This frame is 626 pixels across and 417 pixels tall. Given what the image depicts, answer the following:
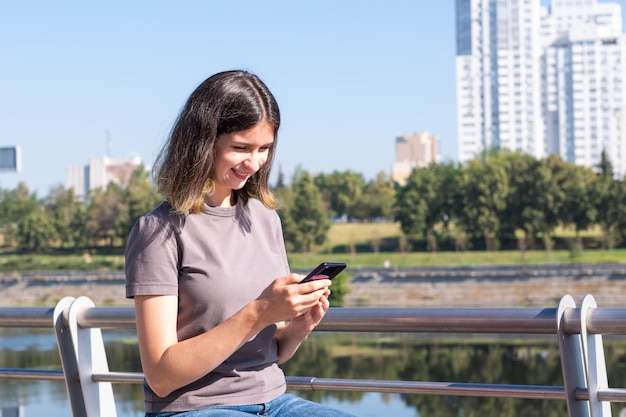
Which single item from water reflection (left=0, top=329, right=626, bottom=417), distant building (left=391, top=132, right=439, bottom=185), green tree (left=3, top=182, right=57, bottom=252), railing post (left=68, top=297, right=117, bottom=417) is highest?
distant building (left=391, top=132, right=439, bottom=185)

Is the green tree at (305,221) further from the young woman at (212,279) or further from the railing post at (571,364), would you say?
the young woman at (212,279)

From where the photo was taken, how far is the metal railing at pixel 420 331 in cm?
179

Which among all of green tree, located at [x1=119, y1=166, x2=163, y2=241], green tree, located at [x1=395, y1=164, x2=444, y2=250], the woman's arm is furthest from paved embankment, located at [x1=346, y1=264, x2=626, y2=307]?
the woman's arm

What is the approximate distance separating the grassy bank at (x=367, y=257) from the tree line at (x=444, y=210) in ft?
3.45

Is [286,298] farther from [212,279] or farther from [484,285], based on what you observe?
[484,285]

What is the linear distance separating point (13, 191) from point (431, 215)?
1210 inches

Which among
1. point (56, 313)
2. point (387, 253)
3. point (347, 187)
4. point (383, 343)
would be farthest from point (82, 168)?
point (56, 313)

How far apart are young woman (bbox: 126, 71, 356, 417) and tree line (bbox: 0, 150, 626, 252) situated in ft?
158

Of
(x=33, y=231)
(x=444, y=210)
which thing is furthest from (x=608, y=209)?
(x=33, y=231)

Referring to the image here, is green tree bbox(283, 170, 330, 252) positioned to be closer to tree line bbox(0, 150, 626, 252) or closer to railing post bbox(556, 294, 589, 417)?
tree line bbox(0, 150, 626, 252)

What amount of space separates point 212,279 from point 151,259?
100mm

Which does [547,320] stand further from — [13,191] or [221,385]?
[13,191]

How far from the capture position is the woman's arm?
1.48 meters

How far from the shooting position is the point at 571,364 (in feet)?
5.98
